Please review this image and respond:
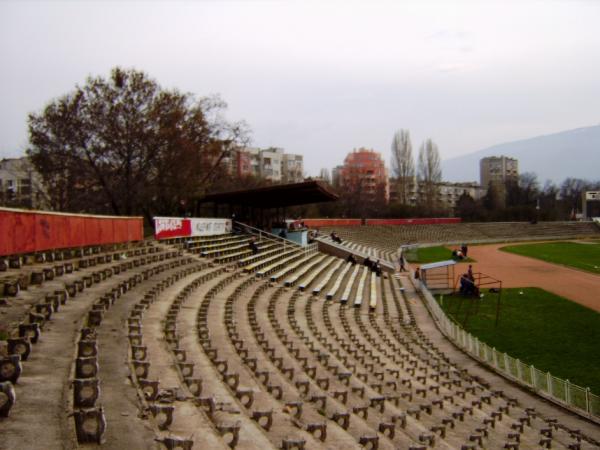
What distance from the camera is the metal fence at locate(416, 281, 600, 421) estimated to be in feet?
43.7

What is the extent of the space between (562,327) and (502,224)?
7763 cm

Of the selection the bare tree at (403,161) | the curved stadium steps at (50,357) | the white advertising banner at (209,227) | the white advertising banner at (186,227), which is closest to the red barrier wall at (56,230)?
the white advertising banner at (186,227)

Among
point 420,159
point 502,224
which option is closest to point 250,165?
point 420,159

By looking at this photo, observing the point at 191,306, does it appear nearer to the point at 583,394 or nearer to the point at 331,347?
the point at 331,347

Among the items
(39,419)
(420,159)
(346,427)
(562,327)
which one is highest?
(420,159)

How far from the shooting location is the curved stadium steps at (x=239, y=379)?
6465mm

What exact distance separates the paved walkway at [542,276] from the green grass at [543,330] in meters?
1.81

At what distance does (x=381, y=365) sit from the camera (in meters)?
15.0

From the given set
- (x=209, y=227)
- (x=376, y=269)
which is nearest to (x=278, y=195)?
(x=376, y=269)

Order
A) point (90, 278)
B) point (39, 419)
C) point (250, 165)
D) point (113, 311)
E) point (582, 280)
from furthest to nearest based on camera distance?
1. point (250, 165)
2. point (582, 280)
3. point (90, 278)
4. point (113, 311)
5. point (39, 419)

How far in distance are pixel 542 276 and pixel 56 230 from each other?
112 feet

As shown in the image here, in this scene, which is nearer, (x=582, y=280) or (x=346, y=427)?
(x=346, y=427)

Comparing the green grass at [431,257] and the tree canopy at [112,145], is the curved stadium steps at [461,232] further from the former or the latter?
the tree canopy at [112,145]

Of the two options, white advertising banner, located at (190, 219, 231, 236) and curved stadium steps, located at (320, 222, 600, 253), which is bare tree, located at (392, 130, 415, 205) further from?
white advertising banner, located at (190, 219, 231, 236)
